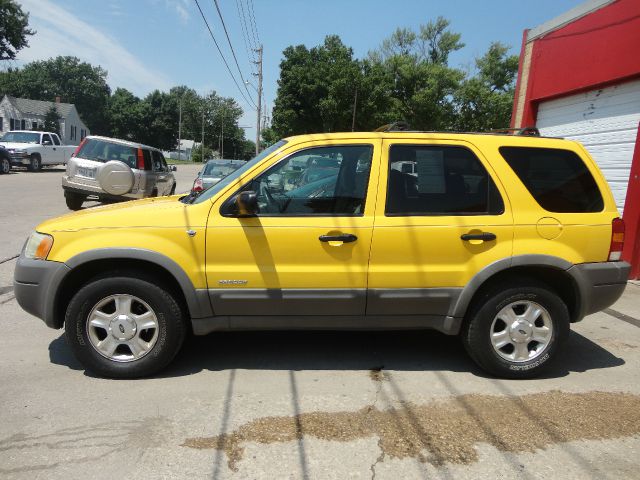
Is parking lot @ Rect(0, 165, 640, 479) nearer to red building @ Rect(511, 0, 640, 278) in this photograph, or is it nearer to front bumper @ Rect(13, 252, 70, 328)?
front bumper @ Rect(13, 252, 70, 328)

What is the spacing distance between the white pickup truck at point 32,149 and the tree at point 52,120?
36446 millimetres

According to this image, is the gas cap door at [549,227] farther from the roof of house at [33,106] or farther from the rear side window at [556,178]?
the roof of house at [33,106]

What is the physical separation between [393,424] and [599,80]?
23.7 feet

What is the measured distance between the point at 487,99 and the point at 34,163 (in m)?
34.3

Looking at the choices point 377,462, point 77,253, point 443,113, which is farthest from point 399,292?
point 443,113

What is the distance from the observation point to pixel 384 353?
4430 mm

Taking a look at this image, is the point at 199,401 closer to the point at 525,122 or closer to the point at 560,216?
the point at 560,216

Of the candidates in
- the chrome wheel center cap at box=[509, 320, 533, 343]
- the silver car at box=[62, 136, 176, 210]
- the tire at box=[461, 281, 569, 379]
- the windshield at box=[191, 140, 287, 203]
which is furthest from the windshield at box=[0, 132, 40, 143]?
the chrome wheel center cap at box=[509, 320, 533, 343]

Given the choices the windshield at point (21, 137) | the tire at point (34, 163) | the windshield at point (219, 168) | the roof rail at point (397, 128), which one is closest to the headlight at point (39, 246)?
the roof rail at point (397, 128)

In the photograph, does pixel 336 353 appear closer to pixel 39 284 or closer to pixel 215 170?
pixel 39 284

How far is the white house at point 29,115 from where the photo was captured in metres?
53.3

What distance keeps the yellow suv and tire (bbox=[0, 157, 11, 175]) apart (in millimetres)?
22172

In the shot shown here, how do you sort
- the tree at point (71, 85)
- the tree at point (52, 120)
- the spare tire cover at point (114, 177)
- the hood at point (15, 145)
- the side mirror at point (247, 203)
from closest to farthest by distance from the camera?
the side mirror at point (247, 203) < the spare tire cover at point (114, 177) < the hood at point (15, 145) < the tree at point (52, 120) < the tree at point (71, 85)

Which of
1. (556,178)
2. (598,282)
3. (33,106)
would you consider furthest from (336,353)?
(33,106)
